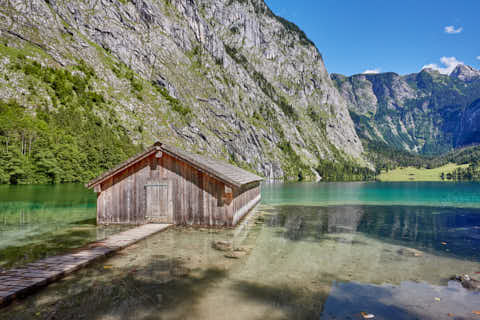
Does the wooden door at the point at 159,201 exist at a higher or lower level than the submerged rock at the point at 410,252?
higher

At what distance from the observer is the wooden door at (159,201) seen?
65.2ft

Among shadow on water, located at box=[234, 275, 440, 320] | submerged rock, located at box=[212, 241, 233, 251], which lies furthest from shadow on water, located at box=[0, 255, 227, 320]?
submerged rock, located at box=[212, 241, 233, 251]

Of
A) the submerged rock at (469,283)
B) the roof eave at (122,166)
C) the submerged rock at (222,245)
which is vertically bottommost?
the submerged rock at (469,283)

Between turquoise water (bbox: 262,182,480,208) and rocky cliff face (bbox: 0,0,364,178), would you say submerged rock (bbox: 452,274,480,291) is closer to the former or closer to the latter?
turquoise water (bbox: 262,182,480,208)

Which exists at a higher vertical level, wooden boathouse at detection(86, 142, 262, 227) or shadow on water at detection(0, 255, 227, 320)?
wooden boathouse at detection(86, 142, 262, 227)

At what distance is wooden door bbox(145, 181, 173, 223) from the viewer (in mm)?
19859

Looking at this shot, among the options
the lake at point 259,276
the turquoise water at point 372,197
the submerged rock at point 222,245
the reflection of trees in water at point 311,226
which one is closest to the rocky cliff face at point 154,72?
the turquoise water at point 372,197

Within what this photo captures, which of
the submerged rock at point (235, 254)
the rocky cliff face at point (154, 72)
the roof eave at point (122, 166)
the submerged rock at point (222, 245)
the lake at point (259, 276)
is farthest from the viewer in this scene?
the rocky cliff face at point (154, 72)

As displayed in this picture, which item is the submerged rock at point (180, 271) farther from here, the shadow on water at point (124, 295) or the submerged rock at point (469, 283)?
the submerged rock at point (469, 283)

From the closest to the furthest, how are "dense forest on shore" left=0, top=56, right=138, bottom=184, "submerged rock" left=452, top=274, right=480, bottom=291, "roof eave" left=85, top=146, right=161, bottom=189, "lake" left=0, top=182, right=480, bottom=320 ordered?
"lake" left=0, top=182, right=480, bottom=320 < "submerged rock" left=452, top=274, right=480, bottom=291 < "roof eave" left=85, top=146, right=161, bottom=189 < "dense forest on shore" left=0, top=56, right=138, bottom=184

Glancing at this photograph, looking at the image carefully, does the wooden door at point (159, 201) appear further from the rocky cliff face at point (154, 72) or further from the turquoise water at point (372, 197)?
the rocky cliff face at point (154, 72)

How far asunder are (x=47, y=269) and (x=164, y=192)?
988cm

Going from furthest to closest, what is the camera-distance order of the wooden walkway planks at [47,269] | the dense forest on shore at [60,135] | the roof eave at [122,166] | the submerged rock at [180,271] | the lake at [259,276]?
the dense forest on shore at [60,135] < the roof eave at [122,166] < the submerged rock at [180,271] < the wooden walkway planks at [47,269] < the lake at [259,276]

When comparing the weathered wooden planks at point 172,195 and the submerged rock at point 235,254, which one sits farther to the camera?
the weathered wooden planks at point 172,195
